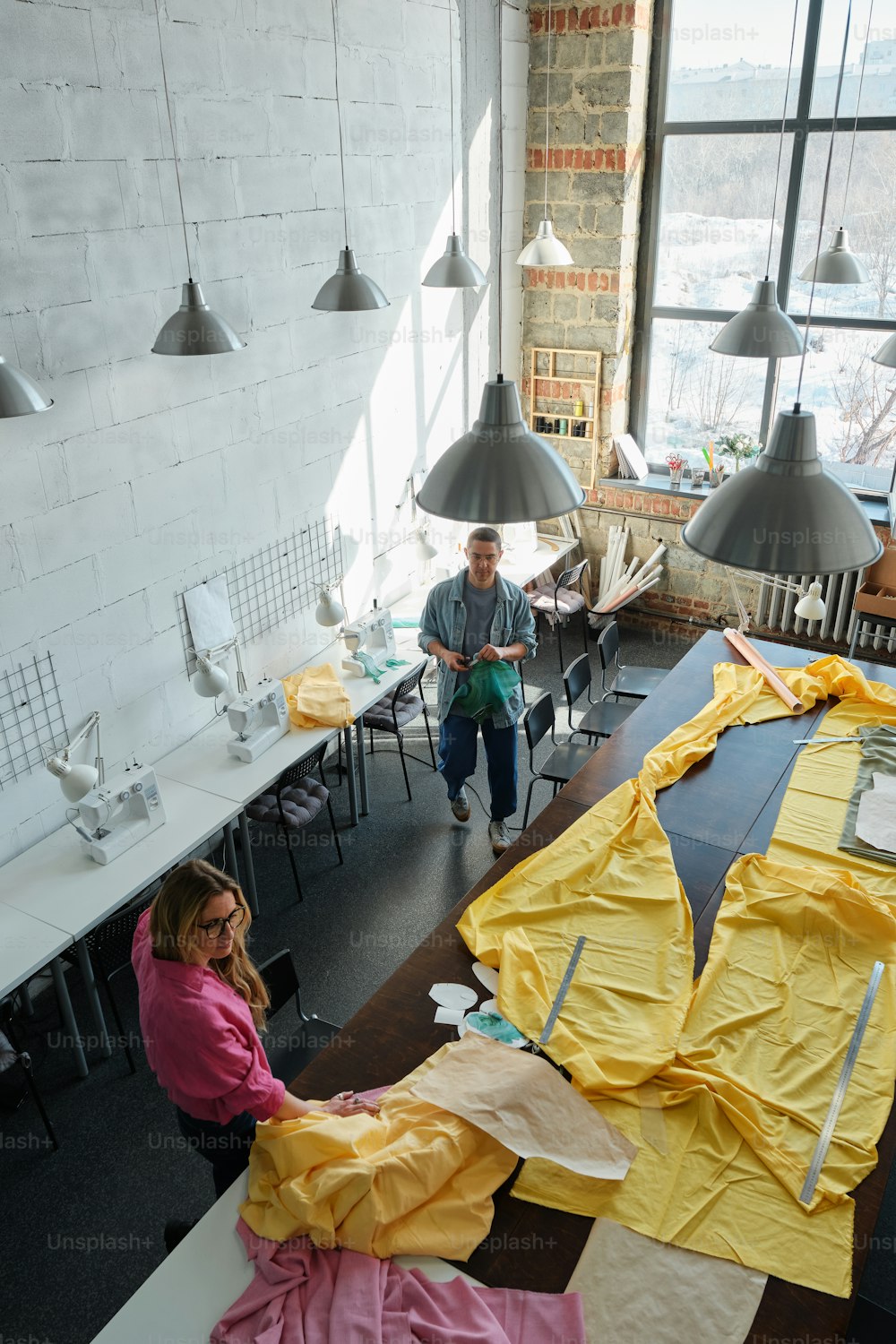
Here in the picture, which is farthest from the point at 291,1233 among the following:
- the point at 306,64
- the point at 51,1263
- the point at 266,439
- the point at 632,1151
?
the point at 306,64

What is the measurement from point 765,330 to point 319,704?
2721 millimetres

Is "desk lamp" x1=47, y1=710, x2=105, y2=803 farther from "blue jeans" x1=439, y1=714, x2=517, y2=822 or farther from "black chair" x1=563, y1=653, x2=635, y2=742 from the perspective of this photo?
"black chair" x1=563, y1=653, x2=635, y2=742

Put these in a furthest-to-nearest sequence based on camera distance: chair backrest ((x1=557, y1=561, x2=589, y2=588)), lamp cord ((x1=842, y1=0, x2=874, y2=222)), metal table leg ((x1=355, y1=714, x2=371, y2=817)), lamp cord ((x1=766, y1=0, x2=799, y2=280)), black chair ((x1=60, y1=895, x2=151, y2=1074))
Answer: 1. chair backrest ((x1=557, y1=561, x2=589, y2=588))
2. lamp cord ((x1=766, y1=0, x2=799, y2=280))
3. lamp cord ((x1=842, y1=0, x2=874, y2=222))
4. metal table leg ((x1=355, y1=714, x2=371, y2=817))
5. black chair ((x1=60, y1=895, x2=151, y2=1074))

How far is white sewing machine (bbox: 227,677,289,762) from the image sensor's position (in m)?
4.77

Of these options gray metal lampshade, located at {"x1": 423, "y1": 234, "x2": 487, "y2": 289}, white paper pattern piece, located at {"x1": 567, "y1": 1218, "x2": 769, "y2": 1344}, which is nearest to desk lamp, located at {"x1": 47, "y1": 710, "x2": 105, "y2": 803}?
white paper pattern piece, located at {"x1": 567, "y1": 1218, "x2": 769, "y2": 1344}

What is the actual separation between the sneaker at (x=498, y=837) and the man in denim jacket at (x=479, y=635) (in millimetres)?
277

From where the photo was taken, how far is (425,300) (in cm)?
618

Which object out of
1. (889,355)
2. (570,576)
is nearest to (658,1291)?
(889,355)

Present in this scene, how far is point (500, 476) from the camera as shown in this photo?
255cm

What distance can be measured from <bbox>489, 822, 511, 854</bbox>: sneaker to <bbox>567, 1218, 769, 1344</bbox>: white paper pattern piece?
2838mm

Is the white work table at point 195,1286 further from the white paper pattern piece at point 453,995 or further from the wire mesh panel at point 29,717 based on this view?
the wire mesh panel at point 29,717

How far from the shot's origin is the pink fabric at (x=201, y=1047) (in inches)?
102

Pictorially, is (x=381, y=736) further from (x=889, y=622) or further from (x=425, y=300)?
(x=889, y=622)

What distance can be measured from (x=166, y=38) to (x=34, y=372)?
1.48 metres
